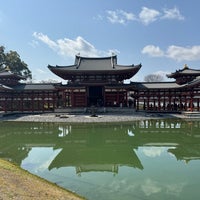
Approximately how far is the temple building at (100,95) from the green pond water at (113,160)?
46.7ft

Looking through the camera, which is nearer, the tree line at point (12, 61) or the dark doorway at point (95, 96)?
the dark doorway at point (95, 96)

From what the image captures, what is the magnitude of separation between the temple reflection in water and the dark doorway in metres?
13.6

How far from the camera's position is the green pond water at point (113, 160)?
7297 mm

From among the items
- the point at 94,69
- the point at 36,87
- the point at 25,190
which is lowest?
the point at 25,190

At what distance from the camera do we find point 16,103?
1372 inches

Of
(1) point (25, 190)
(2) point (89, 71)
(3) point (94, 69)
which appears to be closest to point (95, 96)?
(3) point (94, 69)

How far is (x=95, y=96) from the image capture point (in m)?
36.2

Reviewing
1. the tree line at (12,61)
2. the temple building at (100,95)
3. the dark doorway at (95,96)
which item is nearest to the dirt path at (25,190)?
the temple building at (100,95)

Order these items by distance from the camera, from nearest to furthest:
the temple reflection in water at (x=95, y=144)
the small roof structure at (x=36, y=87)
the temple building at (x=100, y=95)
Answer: the temple reflection in water at (x=95, y=144) → the temple building at (x=100, y=95) → the small roof structure at (x=36, y=87)

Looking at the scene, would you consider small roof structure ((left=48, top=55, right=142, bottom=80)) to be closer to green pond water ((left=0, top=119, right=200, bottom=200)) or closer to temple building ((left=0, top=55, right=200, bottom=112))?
temple building ((left=0, top=55, right=200, bottom=112))

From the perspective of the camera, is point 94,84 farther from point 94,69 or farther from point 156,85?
point 156,85

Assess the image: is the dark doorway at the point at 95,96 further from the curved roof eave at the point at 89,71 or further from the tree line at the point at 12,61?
the tree line at the point at 12,61

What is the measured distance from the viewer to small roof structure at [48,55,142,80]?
109 ft

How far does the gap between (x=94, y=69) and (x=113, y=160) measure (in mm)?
24576
